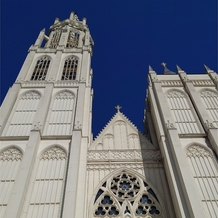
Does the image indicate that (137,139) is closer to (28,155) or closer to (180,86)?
(180,86)

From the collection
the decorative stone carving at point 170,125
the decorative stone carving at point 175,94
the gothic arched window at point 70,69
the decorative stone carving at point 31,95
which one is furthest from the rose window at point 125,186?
the gothic arched window at point 70,69

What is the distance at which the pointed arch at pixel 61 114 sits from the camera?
18.1 metres

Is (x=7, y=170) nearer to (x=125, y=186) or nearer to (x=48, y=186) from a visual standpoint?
(x=48, y=186)

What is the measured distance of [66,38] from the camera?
29609 millimetres

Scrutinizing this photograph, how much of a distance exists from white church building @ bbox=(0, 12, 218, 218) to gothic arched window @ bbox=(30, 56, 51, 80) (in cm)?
16

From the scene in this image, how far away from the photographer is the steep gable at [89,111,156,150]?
18891mm

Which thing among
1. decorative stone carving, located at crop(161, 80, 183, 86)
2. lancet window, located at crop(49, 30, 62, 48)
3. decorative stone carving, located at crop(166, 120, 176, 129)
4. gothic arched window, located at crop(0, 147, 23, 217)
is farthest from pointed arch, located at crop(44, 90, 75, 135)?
lancet window, located at crop(49, 30, 62, 48)

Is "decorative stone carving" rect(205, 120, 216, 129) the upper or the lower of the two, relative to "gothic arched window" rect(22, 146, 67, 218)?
upper

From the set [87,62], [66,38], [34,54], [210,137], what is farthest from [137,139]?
[66,38]

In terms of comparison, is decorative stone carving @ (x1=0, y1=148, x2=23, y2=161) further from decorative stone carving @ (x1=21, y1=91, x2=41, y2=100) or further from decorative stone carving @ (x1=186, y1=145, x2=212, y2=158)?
decorative stone carving @ (x1=186, y1=145, x2=212, y2=158)

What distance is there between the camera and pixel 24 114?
1902cm

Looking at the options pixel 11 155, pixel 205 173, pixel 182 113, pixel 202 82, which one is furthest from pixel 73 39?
pixel 205 173

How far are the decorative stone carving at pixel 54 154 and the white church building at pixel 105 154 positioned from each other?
0.06 meters

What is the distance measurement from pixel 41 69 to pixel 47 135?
9.05 m
